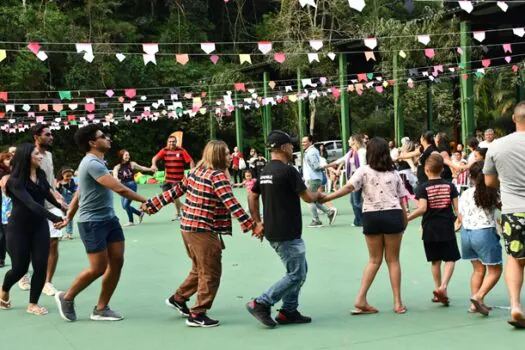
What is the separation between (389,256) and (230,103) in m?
24.1

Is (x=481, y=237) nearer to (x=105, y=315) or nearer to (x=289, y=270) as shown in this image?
(x=289, y=270)

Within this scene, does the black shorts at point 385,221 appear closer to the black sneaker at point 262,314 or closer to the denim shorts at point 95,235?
the black sneaker at point 262,314

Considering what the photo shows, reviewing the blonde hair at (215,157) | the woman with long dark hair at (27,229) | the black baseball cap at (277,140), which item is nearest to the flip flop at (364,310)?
the black baseball cap at (277,140)

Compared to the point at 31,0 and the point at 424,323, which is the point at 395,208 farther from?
the point at 31,0

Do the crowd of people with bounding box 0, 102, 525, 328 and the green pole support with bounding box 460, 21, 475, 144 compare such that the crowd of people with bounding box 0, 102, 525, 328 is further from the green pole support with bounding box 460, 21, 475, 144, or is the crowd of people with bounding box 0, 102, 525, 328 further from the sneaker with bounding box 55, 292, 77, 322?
the green pole support with bounding box 460, 21, 475, 144

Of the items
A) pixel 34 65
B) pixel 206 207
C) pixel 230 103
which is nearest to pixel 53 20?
pixel 34 65

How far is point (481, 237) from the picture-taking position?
5.96 meters

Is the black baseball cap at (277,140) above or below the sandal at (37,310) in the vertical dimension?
above

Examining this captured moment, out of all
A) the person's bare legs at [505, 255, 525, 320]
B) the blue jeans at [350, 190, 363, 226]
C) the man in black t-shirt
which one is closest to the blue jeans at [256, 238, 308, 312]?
the man in black t-shirt

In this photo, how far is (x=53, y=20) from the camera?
33812 millimetres

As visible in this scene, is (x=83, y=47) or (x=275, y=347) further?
(x=83, y=47)

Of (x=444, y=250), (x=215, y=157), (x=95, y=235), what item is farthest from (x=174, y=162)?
(x=444, y=250)

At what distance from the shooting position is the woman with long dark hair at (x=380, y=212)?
599cm

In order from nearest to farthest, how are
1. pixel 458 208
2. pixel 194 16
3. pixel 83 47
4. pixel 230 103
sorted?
pixel 458 208, pixel 83 47, pixel 230 103, pixel 194 16
